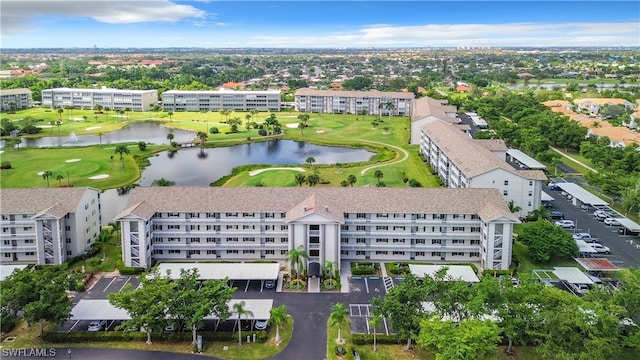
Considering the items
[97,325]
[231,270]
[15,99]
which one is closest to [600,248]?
[231,270]

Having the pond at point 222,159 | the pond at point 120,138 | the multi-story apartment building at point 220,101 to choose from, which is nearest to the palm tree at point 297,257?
the pond at point 222,159

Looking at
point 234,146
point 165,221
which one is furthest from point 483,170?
point 234,146

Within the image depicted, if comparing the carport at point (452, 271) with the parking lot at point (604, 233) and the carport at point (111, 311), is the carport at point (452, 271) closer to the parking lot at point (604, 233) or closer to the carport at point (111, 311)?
the carport at point (111, 311)

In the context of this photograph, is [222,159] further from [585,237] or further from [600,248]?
[600,248]

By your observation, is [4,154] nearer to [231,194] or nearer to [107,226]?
[107,226]

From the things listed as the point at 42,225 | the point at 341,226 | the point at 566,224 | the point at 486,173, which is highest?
the point at 486,173

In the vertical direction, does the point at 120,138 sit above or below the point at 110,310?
above
